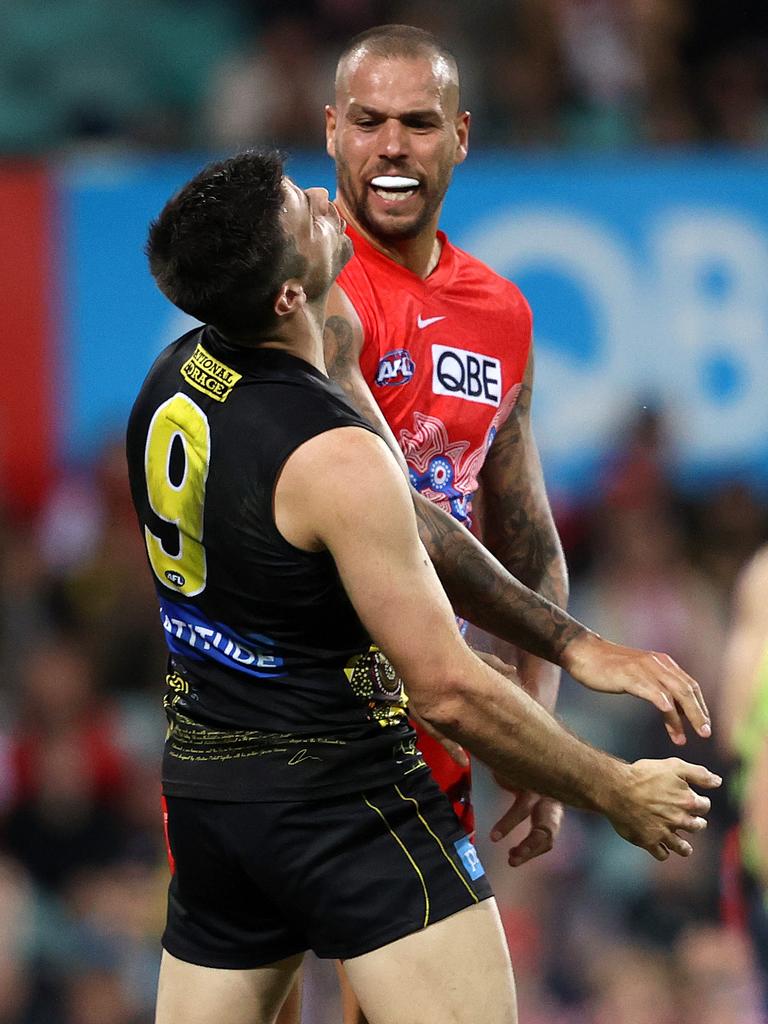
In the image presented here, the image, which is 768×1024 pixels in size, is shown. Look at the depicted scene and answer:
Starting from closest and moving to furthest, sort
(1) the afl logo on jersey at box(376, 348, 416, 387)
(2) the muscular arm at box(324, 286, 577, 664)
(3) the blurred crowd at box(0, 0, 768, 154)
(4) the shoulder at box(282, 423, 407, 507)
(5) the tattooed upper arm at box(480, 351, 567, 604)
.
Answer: (4) the shoulder at box(282, 423, 407, 507) → (2) the muscular arm at box(324, 286, 577, 664) → (1) the afl logo on jersey at box(376, 348, 416, 387) → (5) the tattooed upper arm at box(480, 351, 567, 604) → (3) the blurred crowd at box(0, 0, 768, 154)

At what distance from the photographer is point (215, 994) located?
3213 mm

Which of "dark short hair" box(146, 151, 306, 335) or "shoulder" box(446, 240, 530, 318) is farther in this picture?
"shoulder" box(446, 240, 530, 318)

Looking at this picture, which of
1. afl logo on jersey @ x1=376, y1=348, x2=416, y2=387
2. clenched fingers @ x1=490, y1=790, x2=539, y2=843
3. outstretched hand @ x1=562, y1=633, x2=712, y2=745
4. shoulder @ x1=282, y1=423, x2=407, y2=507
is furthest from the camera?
clenched fingers @ x1=490, y1=790, x2=539, y2=843

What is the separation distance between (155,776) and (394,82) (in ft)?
12.5

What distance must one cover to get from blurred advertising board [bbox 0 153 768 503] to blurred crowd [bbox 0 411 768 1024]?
7.1 inches

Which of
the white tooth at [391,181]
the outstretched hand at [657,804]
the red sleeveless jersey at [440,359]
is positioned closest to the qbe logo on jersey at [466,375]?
the red sleeveless jersey at [440,359]

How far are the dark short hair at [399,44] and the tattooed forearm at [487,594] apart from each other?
989mm

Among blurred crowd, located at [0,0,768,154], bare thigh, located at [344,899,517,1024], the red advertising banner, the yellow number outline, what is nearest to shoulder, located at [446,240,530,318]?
the yellow number outline

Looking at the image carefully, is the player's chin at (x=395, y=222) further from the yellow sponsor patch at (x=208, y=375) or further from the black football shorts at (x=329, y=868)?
the black football shorts at (x=329, y=868)

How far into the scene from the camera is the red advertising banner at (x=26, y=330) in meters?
7.36

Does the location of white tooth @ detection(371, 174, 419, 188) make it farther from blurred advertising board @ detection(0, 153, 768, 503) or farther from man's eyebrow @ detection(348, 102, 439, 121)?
blurred advertising board @ detection(0, 153, 768, 503)

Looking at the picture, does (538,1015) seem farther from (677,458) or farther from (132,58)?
(132,58)

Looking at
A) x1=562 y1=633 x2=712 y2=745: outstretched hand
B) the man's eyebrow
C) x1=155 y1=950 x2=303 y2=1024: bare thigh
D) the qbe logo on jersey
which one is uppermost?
the man's eyebrow

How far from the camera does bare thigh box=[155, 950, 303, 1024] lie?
322 cm
